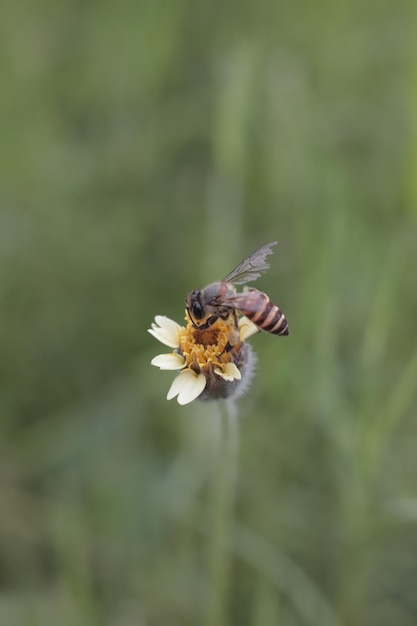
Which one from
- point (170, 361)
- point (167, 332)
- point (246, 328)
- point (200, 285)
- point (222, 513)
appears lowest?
point (222, 513)

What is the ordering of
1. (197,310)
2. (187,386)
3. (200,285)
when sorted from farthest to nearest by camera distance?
(200,285)
(197,310)
(187,386)

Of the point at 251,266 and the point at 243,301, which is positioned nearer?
the point at 243,301

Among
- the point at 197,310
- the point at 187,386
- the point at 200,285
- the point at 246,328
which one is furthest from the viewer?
the point at 200,285

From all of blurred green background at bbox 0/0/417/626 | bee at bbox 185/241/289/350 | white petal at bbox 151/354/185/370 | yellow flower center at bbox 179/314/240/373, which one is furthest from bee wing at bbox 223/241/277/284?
blurred green background at bbox 0/0/417/626

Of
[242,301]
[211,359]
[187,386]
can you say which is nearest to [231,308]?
[242,301]

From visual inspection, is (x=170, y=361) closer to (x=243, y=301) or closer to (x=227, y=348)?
(x=227, y=348)

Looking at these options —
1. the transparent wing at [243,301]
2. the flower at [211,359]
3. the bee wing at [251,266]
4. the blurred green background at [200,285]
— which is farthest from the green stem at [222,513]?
the bee wing at [251,266]

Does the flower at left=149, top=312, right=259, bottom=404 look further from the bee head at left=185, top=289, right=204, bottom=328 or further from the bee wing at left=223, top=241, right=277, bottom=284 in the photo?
the bee wing at left=223, top=241, right=277, bottom=284

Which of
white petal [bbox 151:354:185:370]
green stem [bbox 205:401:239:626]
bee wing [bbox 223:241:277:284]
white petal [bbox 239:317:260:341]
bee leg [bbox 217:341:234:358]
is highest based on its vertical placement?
bee wing [bbox 223:241:277:284]
